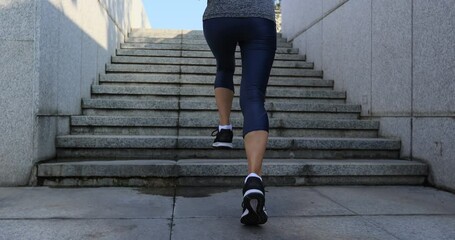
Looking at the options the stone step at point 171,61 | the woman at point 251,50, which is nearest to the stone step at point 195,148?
the woman at point 251,50

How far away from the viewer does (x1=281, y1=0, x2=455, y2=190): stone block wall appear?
347 centimetres

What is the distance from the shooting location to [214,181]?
11.4 feet

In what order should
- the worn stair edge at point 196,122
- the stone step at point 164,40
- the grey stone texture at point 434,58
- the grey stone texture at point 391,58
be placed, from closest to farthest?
the grey stone texture at point 434,58, the grey stone texture at point 391,58, the worn stair edge at point 196,122, the stone step at point 164,40

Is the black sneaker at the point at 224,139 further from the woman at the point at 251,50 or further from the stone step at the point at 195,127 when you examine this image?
the stone step at the point at 195,127

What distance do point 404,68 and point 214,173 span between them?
88.0 inches

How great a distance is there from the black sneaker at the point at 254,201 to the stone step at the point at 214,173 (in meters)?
A: 1.25

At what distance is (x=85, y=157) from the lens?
387 centimetres

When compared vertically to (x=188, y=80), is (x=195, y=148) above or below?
below

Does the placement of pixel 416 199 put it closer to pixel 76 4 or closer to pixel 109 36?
pixel 76 4

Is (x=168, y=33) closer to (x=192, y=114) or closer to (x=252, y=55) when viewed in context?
(x=192, y=114)

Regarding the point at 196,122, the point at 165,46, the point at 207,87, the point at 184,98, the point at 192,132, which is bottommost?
the point at 192,132

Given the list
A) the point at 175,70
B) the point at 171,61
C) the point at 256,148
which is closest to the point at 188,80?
the point at 175,70

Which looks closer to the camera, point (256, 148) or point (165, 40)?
point (256, 148)

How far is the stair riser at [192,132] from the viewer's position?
4383 millimetres
